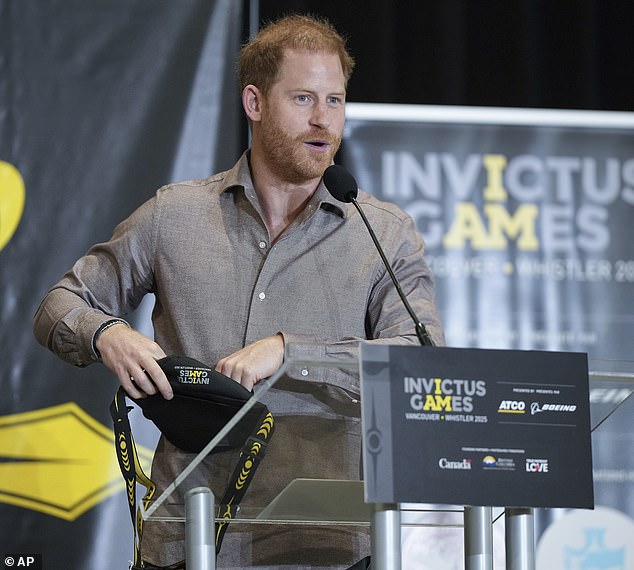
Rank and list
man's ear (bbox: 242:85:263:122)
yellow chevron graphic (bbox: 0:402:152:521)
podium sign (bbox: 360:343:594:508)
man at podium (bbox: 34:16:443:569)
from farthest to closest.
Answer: yellow chevron graphic (bbox: 0:402:152:521) → man's ear (bbox: 242:85:263:122) → man at podium (bbox: 34:16:443:569) → podium sign (bbox: 360:343:594:508)

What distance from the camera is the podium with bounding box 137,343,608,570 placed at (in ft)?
4.70

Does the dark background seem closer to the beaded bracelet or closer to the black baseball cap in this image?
the beaded bracelet

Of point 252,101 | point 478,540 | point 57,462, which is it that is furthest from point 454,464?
point 57,462

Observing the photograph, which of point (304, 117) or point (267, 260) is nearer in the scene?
point (267, 260)

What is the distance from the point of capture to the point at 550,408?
153cm

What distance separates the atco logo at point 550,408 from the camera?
1514 mm

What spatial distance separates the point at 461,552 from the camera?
292 cm

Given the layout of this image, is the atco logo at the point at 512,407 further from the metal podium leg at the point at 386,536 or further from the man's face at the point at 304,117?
the man's face at the point at 304,117

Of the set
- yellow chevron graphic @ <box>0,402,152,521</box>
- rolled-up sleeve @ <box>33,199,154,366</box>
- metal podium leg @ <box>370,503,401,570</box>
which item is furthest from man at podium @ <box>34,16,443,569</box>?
yellow chevron graphic @ <box>0,402,152,521</box>

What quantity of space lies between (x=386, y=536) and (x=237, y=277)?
1.01m

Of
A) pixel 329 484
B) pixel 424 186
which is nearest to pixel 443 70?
pixel 424 186

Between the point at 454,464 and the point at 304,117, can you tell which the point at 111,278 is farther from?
the point at 454,464

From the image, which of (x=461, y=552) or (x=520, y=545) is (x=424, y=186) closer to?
(x=461, y=552)

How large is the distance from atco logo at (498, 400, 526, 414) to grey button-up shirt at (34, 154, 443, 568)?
663mm
